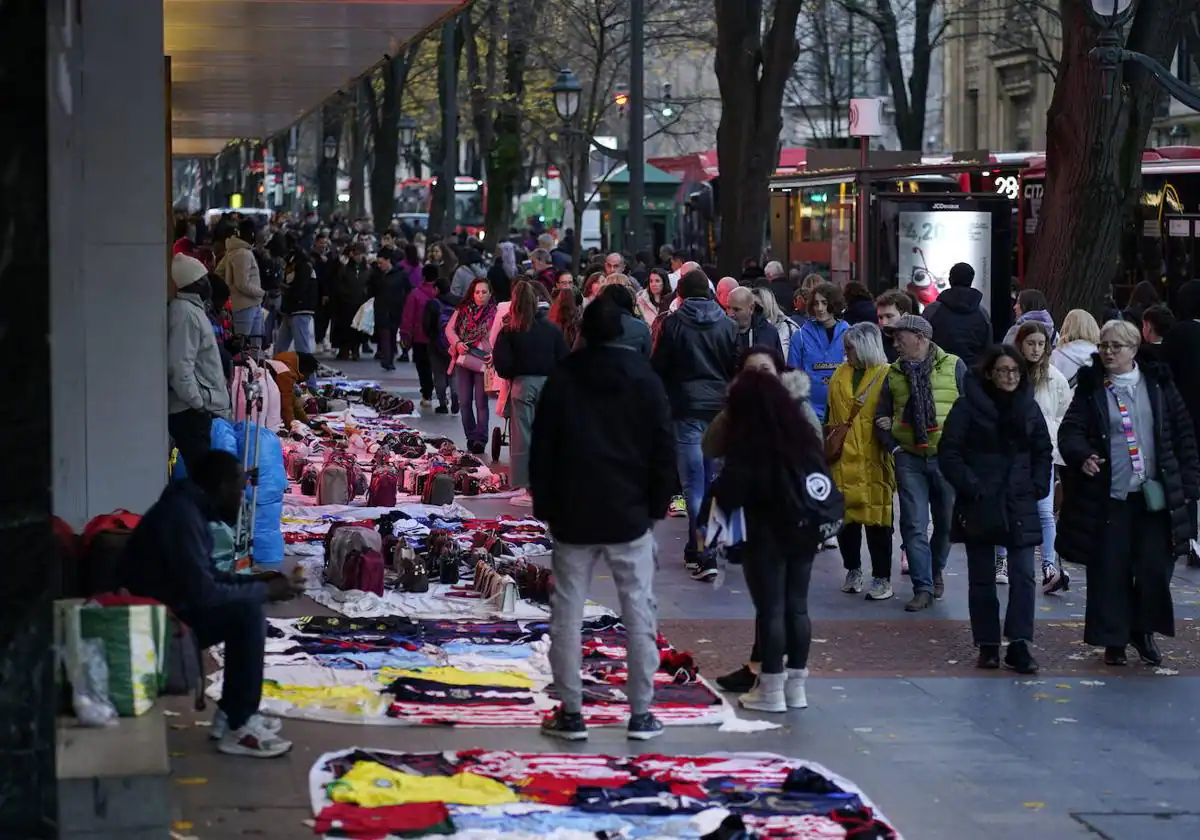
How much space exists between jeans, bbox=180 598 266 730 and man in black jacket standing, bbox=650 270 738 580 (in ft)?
18.0

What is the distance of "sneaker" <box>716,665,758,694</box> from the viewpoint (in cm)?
1023

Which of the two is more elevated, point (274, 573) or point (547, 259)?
point (547, 259)

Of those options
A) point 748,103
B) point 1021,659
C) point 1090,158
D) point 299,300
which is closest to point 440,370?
point 299,300

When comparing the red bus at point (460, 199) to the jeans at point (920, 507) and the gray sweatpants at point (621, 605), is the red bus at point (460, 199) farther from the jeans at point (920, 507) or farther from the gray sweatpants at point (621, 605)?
the gray sweatpants at point (621, 605)

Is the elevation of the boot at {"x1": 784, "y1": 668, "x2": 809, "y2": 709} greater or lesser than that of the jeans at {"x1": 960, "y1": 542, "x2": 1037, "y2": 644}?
lesser

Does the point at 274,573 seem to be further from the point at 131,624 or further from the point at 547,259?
the point at 547,259

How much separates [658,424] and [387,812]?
2.18 metres

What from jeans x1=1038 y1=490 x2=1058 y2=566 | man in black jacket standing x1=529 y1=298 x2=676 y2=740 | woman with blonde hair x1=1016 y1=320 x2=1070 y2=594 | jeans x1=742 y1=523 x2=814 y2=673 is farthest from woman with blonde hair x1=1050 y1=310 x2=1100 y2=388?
man in black jacket standing x1=529 y1=298 x2=676 y2=740

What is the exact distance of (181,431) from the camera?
41.3 ft

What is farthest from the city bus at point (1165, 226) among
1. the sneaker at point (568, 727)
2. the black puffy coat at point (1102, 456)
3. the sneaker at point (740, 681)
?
the sneaker at point (568, 727)

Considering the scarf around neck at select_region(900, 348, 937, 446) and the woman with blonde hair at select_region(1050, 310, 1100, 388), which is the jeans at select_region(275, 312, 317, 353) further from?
the scarf around neck at select_region(900, 348, 937, 446)

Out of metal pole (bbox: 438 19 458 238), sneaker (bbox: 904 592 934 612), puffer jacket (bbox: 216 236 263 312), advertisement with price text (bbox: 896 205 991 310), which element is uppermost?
metal pole (bbox: 438 19 458 238)

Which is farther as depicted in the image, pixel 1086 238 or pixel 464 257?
pixel 464 257

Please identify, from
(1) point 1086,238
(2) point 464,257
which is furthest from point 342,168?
(1) point 1086,238
